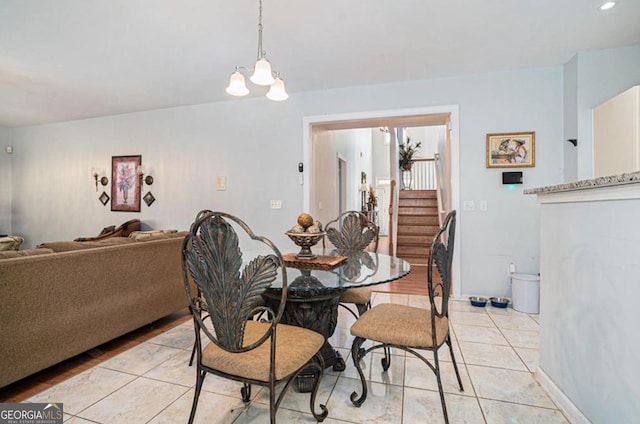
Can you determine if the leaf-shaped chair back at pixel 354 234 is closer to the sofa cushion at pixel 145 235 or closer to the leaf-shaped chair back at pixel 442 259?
the leaf-shaped chair back at pixel 442 259

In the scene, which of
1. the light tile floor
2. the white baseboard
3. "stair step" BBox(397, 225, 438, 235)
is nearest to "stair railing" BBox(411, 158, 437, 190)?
"stair step" BBox(397, 225, 438, 235)

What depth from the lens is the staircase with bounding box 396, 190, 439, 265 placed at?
5949 mm

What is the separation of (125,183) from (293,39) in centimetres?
386

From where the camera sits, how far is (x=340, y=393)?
5.81 ft

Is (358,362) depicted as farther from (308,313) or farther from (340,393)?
(308,313)

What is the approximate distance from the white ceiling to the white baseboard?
8.18 ft

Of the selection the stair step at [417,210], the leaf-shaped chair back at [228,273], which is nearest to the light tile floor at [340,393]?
the leaf-shaped chair back at [228,273]

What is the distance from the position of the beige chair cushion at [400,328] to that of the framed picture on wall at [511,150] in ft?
7.84

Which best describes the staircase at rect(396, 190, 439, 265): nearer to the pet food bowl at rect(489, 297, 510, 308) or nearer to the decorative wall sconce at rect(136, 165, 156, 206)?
the pet food bowl at rect(489, 297, 510, 308)

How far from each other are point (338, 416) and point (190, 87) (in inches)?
152

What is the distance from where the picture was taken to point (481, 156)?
3.50 metres

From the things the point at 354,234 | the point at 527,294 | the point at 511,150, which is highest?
the point at 511,150

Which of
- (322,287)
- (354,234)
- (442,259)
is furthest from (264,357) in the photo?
(354,234)

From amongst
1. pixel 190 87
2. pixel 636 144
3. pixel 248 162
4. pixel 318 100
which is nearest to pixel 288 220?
pixel 248 162
